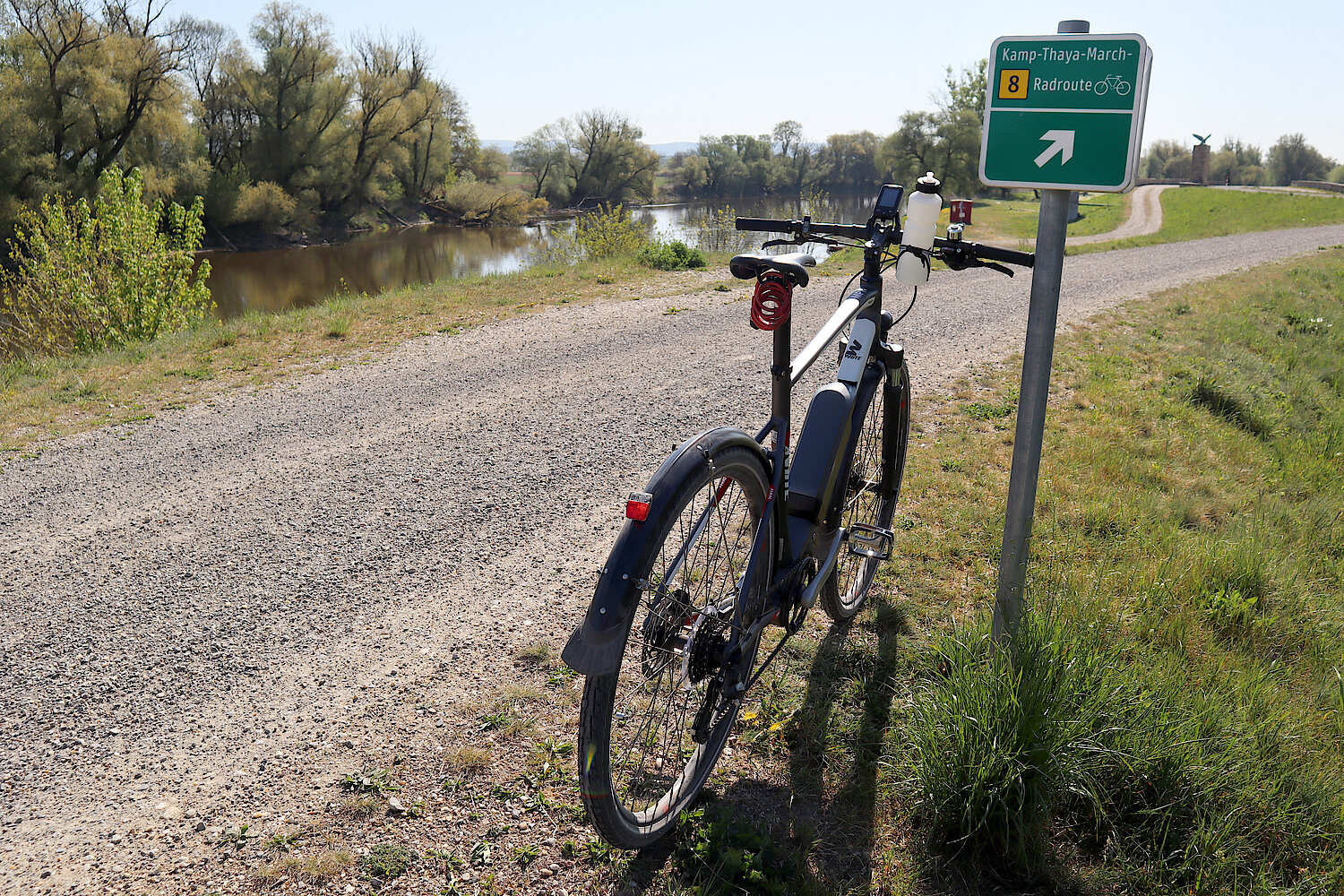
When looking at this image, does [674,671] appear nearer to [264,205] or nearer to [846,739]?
[846,739]

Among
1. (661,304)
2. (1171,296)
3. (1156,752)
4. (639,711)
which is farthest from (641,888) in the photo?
(1171,296)

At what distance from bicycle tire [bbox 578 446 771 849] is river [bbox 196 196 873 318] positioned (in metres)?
14.8

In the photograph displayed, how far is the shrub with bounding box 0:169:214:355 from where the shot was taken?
9.94 meters

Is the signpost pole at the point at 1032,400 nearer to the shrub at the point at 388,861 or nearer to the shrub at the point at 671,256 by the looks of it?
the shrub at the point at 388,861

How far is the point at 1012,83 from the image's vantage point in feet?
7.40

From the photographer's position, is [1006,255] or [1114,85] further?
[1006,255]

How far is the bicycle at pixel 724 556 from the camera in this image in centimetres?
191

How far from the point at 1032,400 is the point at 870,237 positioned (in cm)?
85

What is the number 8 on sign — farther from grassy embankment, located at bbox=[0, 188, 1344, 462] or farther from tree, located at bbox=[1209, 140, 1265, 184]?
tree, located at bbox=[1209, 140, 1265, 184]

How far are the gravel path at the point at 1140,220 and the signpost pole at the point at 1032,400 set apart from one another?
21211 mm

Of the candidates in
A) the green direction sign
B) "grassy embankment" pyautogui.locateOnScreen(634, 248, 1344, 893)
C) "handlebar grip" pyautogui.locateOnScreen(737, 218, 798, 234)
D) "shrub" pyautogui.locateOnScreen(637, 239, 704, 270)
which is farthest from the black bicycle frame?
"shrub" pyautogui.locateOnScreen(637, 239, 704, 270)

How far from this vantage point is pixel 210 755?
2.68 meters

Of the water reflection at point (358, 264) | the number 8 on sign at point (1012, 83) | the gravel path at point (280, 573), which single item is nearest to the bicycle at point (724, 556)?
the number 8 on sign at point (1012, 83)

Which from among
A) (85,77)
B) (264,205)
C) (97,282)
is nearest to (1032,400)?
(97,282)
